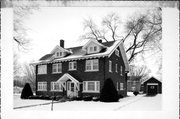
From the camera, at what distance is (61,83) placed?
814 centimetres

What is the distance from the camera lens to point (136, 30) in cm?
754

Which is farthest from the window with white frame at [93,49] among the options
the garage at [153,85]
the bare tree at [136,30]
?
the garage at [153,85]

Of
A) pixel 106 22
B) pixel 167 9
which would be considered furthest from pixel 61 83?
pixel 167 9

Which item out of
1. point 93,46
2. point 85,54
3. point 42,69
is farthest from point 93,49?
point 42,69

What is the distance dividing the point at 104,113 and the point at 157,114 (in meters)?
1.61

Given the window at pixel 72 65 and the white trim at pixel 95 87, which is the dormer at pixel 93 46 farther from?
the white trim at pixel 95 87

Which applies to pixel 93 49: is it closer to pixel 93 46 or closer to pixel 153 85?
pixel 93 46

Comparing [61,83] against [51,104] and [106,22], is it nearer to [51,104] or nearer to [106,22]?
[51,104]

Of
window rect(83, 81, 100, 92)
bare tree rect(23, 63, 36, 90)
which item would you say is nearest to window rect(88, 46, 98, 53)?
window rect(83, 81, 100, 92)

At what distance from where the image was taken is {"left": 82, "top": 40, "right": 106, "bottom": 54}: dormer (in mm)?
7802

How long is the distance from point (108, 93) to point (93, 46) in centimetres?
163

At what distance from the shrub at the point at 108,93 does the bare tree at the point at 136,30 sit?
1044 mm

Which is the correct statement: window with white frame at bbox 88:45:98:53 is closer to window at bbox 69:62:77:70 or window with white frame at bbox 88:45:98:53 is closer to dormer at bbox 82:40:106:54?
dormer at bbox 82:40:106:54

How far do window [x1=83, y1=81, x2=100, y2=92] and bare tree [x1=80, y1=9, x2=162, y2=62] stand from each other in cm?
137
